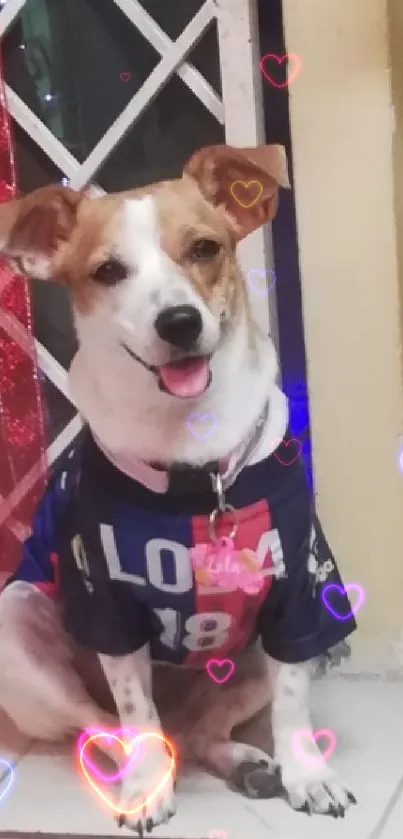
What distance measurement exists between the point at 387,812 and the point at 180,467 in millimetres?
434

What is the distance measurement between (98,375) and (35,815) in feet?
1.65

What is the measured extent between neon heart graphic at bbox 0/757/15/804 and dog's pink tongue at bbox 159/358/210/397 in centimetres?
54

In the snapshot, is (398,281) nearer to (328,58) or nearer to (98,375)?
(328,58)

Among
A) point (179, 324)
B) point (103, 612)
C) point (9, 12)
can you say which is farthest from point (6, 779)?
point (9, 12)

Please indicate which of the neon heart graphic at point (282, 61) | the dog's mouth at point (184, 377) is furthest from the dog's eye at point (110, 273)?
the neon heart graphic at point (282, 61)

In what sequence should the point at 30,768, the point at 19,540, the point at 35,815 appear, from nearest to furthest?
the point at 35,815, the point at 30,768, the point at 19,540

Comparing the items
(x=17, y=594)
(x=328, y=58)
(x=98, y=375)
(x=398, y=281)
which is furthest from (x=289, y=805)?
(x=328, y=58)

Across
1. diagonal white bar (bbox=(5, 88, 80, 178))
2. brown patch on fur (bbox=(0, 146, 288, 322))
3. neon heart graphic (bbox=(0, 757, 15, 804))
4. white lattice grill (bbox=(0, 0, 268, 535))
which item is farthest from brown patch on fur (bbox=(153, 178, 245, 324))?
neon heart graphic (bbox=(0, 757, 15, 804))

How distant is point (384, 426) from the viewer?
4.15 ft

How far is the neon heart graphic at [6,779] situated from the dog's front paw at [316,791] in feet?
1.08

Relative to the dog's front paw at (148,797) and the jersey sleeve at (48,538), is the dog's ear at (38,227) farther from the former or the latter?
the dog's front paw at (148,797)

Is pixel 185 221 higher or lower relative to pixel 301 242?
higher

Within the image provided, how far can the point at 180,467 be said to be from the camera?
3.54 feet

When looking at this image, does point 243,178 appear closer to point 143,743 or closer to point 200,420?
point 200,420
